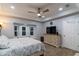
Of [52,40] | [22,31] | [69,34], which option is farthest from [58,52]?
[22,31]

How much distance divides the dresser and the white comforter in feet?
0.56

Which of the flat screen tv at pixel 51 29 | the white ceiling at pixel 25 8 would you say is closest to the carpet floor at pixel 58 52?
the flat screen tv at pixel 51 29

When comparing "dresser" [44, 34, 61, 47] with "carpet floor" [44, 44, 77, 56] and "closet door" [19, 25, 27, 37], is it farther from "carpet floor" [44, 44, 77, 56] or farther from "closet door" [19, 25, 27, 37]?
"closet door" [19, 25, 27, 37]

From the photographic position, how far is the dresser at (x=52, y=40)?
1792 millimetres

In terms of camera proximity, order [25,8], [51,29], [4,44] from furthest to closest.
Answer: [51,29]
[25,8]
[4,44]

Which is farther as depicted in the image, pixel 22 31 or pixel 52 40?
pixel 52 40

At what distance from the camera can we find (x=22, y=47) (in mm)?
1560

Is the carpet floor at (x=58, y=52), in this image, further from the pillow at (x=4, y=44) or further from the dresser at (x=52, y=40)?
the pillow at (x=4, y=44)

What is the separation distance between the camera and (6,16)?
62.1 inches

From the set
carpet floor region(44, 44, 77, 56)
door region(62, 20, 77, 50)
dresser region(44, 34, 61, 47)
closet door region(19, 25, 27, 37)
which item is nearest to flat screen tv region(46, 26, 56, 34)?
dresser region(44, 34, 61, 47)

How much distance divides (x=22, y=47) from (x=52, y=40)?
0.71 metres

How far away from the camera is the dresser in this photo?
1792 mm

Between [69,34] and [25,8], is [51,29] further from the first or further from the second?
[25,8]

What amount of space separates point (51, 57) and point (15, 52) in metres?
0.71
